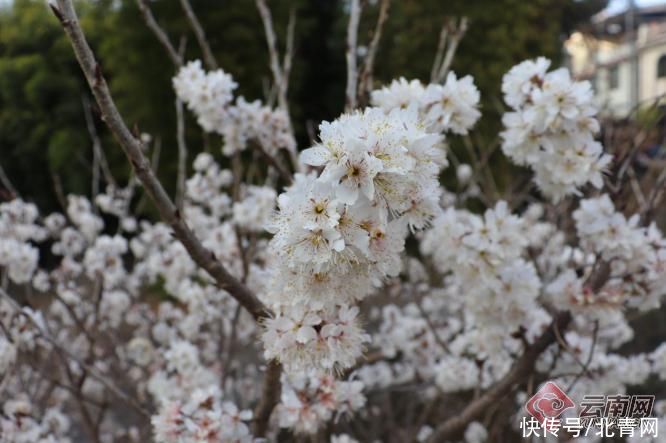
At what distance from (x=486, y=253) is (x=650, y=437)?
90cm

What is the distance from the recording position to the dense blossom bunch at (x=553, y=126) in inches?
61.4

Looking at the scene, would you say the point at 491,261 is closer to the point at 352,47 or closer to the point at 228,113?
the point at 352,47

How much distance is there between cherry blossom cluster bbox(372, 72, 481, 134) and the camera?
1543mm

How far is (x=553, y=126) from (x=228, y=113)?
1.12 m

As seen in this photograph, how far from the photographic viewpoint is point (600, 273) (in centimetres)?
188

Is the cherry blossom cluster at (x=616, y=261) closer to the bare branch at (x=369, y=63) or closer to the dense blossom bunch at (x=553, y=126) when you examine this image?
the dense blossom bunch at (x=553, y=126)

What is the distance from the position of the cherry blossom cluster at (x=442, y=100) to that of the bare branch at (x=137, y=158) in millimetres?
615

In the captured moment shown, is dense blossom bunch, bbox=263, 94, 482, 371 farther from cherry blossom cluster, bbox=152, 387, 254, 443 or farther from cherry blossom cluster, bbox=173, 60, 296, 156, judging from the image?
cherry blossom cluster, bbox=173, 60, 296, 156

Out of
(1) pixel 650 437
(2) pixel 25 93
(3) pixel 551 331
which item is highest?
(2) pixel 25 93

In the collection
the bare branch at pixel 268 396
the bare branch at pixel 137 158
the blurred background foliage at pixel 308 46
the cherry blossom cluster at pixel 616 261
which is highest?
the blurred background foliage at pixel 308 46

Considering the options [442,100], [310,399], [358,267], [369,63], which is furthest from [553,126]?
[310,399]

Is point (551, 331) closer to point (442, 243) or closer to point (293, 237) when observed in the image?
point (442, 243)

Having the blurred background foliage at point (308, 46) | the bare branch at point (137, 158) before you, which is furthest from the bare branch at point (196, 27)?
the blurred background foliage at point (308, 46)

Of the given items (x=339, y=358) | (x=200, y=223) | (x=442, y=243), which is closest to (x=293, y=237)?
(x=339, y=358)
